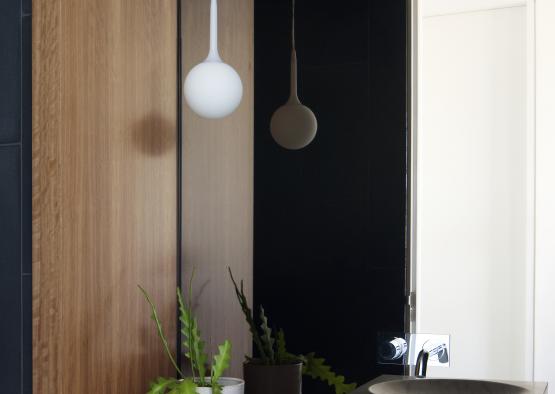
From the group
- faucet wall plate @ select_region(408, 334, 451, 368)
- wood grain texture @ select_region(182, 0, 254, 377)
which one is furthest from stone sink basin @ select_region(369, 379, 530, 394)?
wood grain texture @ select_region(182, 0, 254, 377)

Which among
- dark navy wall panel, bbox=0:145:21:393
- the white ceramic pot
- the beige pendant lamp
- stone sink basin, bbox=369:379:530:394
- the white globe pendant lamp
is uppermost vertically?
the white globe pendant lamp

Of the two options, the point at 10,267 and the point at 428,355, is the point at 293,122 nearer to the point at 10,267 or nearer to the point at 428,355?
the point at 428,355

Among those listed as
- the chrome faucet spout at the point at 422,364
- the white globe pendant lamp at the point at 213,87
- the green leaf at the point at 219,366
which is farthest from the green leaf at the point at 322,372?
the white globe pendant lamp at the point at 213,87

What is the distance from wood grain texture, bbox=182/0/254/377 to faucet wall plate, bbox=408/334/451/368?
0.41m

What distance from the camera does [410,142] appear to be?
1.82m

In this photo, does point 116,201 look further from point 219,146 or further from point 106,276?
point 219,146

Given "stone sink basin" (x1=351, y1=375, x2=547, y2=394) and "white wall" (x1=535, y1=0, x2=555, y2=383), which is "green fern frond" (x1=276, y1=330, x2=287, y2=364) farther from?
"white wall" (x1=535, y1=0, x2=555, y2=383)

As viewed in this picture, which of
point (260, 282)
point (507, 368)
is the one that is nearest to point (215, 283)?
point (260, 282)

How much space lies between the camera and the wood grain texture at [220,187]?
196 cm

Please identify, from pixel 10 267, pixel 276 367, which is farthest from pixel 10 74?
pixel 276 367

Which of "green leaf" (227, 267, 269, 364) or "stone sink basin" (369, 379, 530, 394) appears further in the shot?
"green leaf" (227, 267, 269, 364)

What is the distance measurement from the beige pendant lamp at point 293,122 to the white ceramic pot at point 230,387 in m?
0.56

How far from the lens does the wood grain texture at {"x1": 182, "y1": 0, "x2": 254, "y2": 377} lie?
1959 millimetres

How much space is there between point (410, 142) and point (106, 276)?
2.41 ft
